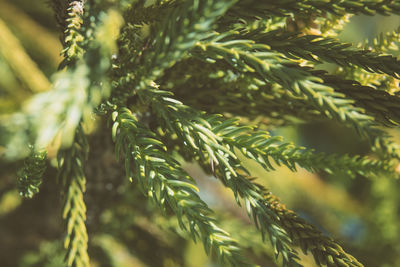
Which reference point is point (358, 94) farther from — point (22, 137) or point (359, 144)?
point (359, 144)

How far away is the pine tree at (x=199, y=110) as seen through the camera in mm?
402

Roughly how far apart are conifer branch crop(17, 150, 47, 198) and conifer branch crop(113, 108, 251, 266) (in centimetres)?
13

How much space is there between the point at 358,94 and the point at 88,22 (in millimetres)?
489

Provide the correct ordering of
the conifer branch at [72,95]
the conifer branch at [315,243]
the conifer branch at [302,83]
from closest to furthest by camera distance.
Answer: the conifer branch at [72,95], the conifer branch at [302,83], the conifer branch at [315,243]

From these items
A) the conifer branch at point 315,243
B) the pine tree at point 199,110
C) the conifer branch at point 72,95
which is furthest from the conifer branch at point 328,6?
the conifer branch at point 315,243

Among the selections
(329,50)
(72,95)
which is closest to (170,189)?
(72,95)

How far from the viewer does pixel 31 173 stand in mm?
533

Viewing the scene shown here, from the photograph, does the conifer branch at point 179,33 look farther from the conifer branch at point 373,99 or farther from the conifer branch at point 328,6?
the conifer branch at point 373,99

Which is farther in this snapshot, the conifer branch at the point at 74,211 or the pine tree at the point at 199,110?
the conifer branch at the point at 74,211

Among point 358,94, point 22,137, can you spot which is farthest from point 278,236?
point 22,137

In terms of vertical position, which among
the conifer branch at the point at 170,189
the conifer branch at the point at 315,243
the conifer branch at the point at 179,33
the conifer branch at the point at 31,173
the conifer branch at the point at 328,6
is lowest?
the conifer branch at the point at 315,243

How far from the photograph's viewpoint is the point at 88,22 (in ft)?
1.50

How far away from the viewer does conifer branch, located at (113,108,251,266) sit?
520 mm

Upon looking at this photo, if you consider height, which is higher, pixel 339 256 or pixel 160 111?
pixel 160 111
